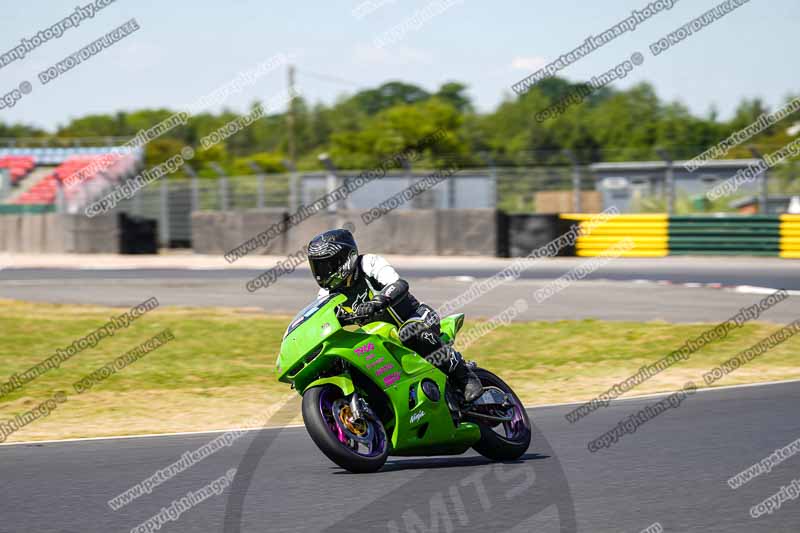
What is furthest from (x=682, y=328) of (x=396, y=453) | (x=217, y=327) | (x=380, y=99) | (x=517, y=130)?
(x=380, y=99)

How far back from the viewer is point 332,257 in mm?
7188

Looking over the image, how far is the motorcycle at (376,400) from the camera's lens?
22.3 feet

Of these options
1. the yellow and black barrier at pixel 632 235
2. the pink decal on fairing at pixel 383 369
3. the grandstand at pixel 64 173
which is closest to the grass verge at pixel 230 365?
the pink decal on fairing at pixel 383 369

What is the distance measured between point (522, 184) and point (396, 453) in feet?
77.4

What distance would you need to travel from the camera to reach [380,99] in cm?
15125

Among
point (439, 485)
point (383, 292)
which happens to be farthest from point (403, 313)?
point (439, 485)

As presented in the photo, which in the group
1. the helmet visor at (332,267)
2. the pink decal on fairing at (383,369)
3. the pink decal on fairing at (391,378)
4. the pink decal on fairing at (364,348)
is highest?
the helmet visor at (332,267)

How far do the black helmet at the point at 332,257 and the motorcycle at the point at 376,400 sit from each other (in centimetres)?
A: 21

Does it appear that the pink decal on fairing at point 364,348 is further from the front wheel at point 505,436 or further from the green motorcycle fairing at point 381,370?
the front wheel at point 505,436

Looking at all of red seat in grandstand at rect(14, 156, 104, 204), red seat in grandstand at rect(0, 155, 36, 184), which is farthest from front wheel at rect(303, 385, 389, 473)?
red seat in grandstand at rect(0, 155, 36, 184)

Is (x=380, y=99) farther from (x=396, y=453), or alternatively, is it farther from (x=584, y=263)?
(x=396, y=453)

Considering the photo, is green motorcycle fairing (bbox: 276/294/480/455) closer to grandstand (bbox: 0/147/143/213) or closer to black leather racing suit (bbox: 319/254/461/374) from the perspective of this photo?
black leather racing suit (bbox: 319/254/461/374)

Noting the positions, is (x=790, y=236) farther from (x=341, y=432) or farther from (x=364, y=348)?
(x=341, y=432)

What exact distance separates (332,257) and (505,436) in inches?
67.0
